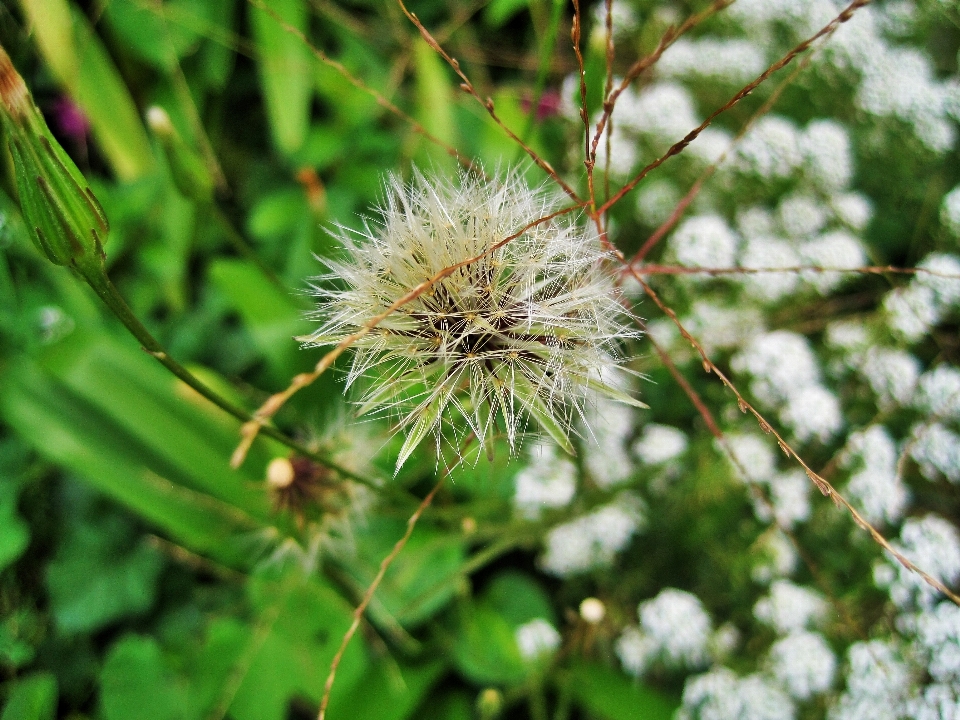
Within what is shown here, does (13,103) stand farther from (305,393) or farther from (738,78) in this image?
(738,78)

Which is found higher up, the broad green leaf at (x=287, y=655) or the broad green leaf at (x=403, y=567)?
the broad green leaf at (x=403, y=567)

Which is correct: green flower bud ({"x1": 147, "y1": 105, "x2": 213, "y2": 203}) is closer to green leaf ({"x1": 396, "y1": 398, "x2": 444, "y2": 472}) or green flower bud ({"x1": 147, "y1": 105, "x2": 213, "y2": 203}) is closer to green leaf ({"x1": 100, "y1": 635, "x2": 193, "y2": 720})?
green leaf ({"x1": 396, "y1": 398, "x2": 444, "y2": 472})

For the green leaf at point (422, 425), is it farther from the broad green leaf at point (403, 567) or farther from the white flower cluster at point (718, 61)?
the white flower cluster at point (718, 61)

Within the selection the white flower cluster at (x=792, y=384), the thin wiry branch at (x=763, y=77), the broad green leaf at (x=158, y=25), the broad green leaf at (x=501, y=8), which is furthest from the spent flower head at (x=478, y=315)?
the broad green leaf at (x=158, y=25)

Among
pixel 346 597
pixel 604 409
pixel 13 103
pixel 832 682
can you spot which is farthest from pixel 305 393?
pixel 832 682

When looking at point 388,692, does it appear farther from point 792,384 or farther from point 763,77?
point 763,77
